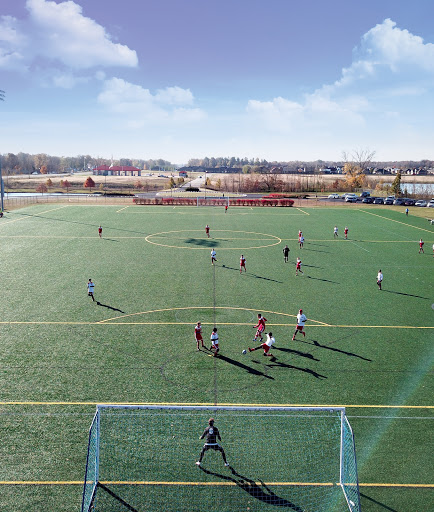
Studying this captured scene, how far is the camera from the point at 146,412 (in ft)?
47.6

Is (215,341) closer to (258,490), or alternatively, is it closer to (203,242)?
(258,490)

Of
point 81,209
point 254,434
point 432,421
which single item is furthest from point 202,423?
point 81,209

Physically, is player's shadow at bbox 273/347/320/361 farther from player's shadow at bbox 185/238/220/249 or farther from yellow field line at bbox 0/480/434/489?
player's shadow at bbox 185/238/220/249

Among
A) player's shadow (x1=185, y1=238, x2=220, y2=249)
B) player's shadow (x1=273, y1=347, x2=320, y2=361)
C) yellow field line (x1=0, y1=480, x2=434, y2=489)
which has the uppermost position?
player's shadow (x1=185, y1=238, x2=220, y2=249)

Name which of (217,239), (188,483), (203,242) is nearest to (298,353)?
(188,483)

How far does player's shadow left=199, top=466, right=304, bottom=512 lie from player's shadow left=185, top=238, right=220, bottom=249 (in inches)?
1229

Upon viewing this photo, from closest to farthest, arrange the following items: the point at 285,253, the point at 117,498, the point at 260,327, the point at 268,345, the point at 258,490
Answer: the point at 117,498, the point at 258,490, the point at 268,345, the point at 260,327, the point at 285,253

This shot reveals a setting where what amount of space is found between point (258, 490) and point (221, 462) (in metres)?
1.42

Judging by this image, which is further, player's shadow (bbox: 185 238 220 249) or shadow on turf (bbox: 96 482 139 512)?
player's shadow (bbox: 185 238 220 249)

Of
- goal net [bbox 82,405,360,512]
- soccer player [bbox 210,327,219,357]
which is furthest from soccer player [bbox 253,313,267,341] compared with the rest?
goal net [bbox 82,405,360,512]

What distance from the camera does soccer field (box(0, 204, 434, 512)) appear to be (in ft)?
39.5

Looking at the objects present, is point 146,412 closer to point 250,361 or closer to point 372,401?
point 250,361

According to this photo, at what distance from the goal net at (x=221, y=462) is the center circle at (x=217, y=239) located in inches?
1096

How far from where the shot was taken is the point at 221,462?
12.2m
